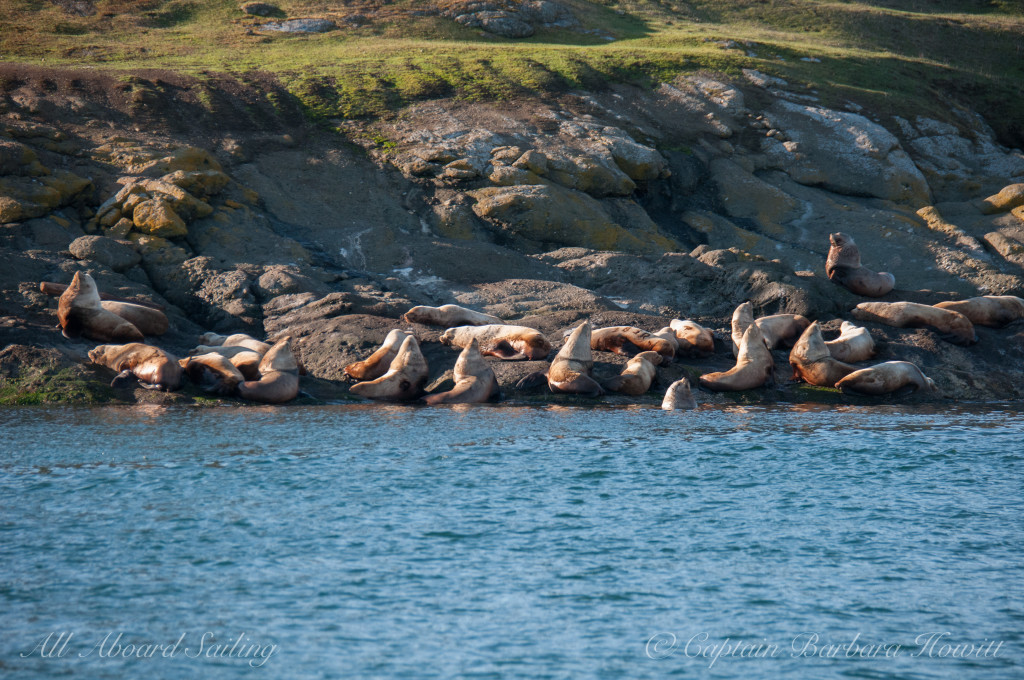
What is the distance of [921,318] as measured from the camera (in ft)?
53.9

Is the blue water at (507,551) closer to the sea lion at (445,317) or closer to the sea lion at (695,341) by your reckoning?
the sea lion at (695,341)

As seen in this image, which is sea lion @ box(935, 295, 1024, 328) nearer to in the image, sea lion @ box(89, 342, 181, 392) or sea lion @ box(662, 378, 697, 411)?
sea lion @ box(662, 378, 697, 411)

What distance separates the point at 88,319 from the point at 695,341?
9.81m

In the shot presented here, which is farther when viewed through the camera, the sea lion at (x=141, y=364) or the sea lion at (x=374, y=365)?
the sea lion at (x=374, y=365)

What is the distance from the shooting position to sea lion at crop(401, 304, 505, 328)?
16375 mm

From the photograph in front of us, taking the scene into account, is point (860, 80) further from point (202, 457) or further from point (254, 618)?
point (254, 618)

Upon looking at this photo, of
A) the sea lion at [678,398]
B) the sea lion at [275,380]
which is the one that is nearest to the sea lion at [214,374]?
the sea lion at [275,380]

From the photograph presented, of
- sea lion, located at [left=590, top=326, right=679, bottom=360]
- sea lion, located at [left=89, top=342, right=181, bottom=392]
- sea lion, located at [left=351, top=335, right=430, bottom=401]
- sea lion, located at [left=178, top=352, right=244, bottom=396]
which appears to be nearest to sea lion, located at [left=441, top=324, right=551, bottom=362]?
sea lion, located at [left=590, top=326, right=679, bottom=360]

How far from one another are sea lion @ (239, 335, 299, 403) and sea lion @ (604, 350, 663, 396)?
15.4 feet

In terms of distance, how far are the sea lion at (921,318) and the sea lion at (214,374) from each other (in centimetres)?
1105

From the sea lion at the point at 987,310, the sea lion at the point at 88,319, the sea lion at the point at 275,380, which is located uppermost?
the sea lion at the point at 88,319

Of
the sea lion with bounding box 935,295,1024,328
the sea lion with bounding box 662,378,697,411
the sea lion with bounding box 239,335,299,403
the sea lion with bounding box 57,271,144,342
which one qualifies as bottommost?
the sea lion with bounding box 935,295,1024,328

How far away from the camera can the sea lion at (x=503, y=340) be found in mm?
14883

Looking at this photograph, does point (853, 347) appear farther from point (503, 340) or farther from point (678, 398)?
point (503, 340)
